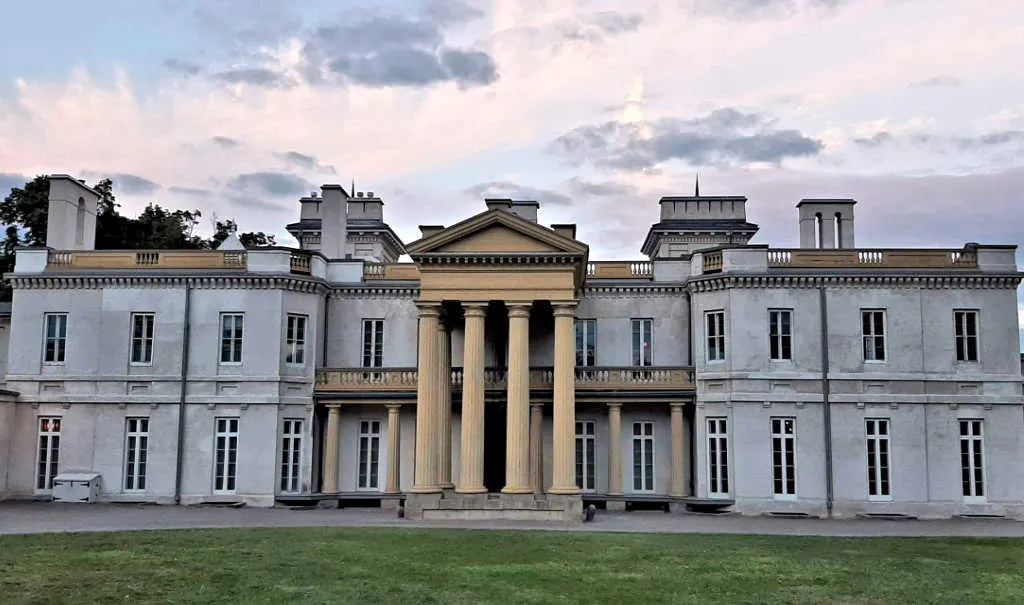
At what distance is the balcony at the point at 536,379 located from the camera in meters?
36.0

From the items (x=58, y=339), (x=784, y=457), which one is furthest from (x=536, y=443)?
(x=58, y=339)

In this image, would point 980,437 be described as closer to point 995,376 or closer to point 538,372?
point 995,376

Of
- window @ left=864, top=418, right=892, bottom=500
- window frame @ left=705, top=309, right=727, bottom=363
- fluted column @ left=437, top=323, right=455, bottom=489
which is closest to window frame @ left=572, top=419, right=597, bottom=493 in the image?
window frame @ left=705, top=309, right=727, bottom=363

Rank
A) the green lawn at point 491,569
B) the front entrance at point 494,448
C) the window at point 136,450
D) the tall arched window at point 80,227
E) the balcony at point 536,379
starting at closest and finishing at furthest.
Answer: the green lawn at point 491,569, the window at point 136,450, the balcony at point 536,379, the front entrance at point 494,448, the tall arched window at point 80,227

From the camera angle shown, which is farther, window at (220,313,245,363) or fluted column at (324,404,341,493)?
fluted column at (324,404,341,493)

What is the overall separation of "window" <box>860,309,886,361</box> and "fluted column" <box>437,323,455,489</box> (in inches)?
604

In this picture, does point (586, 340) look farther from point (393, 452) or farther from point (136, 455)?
point (136, 455)

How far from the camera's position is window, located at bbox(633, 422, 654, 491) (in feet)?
121

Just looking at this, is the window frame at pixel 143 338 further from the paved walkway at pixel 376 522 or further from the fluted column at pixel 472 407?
the fluted column at pixel 472 407

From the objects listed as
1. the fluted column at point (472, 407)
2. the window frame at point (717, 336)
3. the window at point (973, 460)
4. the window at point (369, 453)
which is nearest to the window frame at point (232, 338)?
the window at point (369, 453)

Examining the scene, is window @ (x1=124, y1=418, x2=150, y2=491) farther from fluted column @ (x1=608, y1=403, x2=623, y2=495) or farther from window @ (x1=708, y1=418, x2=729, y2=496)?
window @ (x1=708, y1=418, x2=729, y2=496)

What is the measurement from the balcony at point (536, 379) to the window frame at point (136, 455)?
6639 mm

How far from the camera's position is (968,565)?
2028cm

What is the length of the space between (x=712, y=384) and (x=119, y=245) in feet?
126
